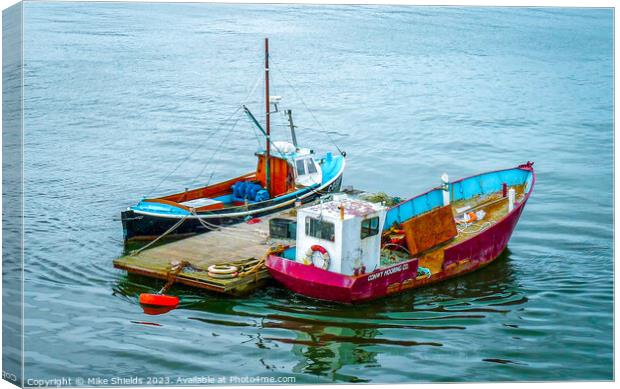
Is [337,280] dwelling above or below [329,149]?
below

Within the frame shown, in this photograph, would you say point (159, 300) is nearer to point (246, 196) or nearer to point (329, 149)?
point (246, 196)

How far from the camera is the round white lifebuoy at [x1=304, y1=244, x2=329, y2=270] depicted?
21031 millimetres

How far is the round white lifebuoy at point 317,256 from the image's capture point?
2103 cm

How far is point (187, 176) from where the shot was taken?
33031 mm

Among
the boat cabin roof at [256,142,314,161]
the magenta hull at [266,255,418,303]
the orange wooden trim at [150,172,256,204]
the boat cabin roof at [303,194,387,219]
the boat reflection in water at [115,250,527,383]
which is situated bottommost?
the boat reflection in water at [115,250,527,383]

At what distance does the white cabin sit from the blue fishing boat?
181 inches

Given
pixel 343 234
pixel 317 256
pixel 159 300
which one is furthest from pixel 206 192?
pixel 343 234

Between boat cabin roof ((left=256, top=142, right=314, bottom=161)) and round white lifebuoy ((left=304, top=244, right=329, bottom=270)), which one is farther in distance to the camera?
boat cabin roof ((left=256, top=142, right=314, bottom=161))

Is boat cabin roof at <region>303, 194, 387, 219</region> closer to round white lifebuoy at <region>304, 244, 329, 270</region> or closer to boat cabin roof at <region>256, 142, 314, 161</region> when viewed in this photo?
round white lifebuoy at <region>304, 244, 329, 270</region>

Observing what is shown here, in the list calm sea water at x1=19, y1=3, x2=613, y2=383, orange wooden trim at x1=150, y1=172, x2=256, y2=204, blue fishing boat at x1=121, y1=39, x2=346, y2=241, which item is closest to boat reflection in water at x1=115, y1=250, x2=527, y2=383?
calm sea water at x1=19, y1=3, x2=613, y2=383

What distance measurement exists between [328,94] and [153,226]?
14.4 metres

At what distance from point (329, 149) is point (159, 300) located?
16146mm

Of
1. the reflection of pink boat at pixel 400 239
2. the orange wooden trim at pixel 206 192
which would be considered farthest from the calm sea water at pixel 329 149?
the orange wooden trim at pixel 206 192

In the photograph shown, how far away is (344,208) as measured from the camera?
21.3 m
